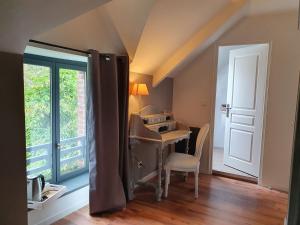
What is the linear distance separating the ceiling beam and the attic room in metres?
0.01

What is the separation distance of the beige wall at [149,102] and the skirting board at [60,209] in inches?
33.3

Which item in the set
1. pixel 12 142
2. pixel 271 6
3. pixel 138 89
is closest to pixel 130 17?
pixel 138 89

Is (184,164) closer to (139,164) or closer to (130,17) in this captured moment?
(139,164)

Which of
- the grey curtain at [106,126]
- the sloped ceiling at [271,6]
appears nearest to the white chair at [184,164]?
the grey curtain at [106,126]

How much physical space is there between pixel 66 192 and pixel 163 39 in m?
2.13

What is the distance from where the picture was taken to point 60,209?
8.32 feet

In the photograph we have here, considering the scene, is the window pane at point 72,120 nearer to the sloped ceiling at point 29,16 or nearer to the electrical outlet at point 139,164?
the electrical outlet at point 139,164

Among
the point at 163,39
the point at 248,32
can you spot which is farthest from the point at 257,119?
the point at 163,39

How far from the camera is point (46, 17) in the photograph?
1372 millimetres

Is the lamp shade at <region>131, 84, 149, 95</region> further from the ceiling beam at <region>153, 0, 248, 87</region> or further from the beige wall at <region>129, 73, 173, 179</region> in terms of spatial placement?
the ceiling beam at <region>153, 0, 248, 87</region>

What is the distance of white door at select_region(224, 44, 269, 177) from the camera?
11.7ft

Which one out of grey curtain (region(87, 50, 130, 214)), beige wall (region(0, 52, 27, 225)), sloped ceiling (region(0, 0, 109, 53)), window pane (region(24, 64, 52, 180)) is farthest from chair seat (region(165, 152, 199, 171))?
sloped ceiling (region(0, 0, 109, 53))

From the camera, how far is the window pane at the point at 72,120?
117 inches

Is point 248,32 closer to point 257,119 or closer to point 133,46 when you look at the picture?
point 257,119
